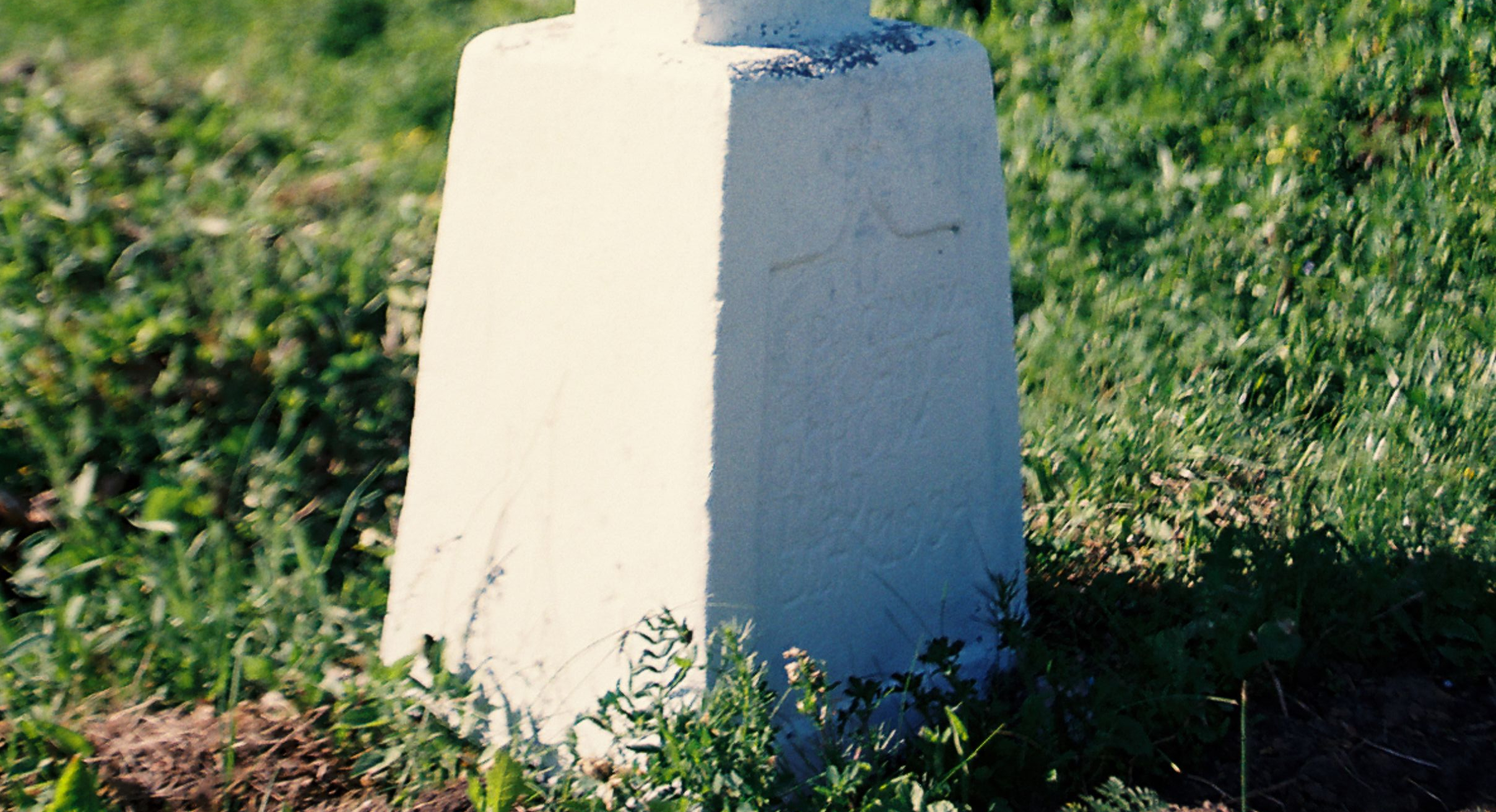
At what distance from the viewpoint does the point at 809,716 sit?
1.90 m

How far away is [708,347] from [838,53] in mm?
452

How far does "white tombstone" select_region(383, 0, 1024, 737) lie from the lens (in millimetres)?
1776

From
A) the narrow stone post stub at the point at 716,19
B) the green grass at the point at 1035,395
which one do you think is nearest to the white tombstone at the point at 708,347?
the narrow stone post stub at the point at 716,19

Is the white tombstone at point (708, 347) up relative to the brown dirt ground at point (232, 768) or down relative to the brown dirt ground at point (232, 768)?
up

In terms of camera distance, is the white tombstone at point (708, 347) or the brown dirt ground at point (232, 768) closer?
the white tombstone at point (708, 347)

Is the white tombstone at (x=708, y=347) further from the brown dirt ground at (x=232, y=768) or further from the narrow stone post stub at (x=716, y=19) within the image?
the brown dirt ground at (x=232, y=768)

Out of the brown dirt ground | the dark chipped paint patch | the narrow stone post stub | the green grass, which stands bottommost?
the brown dirt ground

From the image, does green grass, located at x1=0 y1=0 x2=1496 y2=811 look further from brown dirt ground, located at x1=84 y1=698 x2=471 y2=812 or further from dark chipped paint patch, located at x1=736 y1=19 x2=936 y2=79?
dark chipped paint patch, located at x1=736 y1=19 x2=936 y2=79

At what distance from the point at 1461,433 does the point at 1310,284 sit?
24.9 inches

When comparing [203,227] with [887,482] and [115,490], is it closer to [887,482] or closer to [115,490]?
[115,490]

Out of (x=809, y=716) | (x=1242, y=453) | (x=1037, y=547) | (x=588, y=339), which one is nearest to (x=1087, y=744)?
(x=809, y=716)

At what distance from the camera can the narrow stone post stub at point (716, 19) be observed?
182cm

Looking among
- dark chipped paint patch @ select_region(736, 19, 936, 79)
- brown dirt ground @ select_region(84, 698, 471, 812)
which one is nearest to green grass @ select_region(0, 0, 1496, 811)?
brown dirt ground @ select_region(84, 698, 471, 812)

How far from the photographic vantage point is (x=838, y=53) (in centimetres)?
185
